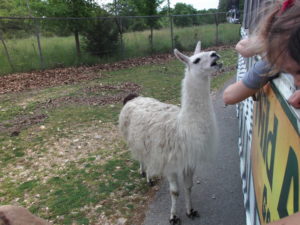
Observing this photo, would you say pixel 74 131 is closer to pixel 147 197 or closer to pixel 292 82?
pixel 147 197

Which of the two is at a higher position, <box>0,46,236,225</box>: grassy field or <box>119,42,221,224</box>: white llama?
<box>119,42,221,224</box>: white llama

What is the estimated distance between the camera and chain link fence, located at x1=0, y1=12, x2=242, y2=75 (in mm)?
13617

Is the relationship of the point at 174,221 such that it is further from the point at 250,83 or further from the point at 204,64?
the point at 250,83

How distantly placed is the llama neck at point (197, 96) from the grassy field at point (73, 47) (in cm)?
1172

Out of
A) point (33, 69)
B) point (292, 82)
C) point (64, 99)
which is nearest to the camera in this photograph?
point (292, 82)

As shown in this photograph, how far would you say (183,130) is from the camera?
10.6 ft

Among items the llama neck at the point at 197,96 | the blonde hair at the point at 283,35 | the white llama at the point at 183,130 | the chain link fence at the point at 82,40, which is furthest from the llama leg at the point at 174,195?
the chain link fence at the point at 82,40

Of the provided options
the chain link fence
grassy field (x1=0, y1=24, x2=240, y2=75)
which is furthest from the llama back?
grassy field (x1=0, y1=24, x2=240, y2=75)

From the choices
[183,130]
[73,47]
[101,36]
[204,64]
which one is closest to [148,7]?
[101,36]

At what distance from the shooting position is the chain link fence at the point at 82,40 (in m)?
13.6

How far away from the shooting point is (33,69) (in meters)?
13.4

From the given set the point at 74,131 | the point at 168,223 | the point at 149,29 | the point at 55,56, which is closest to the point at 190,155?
the point at 168,223

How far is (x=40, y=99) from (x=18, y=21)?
7.04 metres

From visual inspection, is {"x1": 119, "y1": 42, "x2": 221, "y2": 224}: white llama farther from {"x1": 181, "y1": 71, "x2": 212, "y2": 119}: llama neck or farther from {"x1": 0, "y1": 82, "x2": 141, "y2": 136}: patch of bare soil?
{"x1": 0, "y1": 82, "x2": 141, "y2": 136}: patch of bare soil
